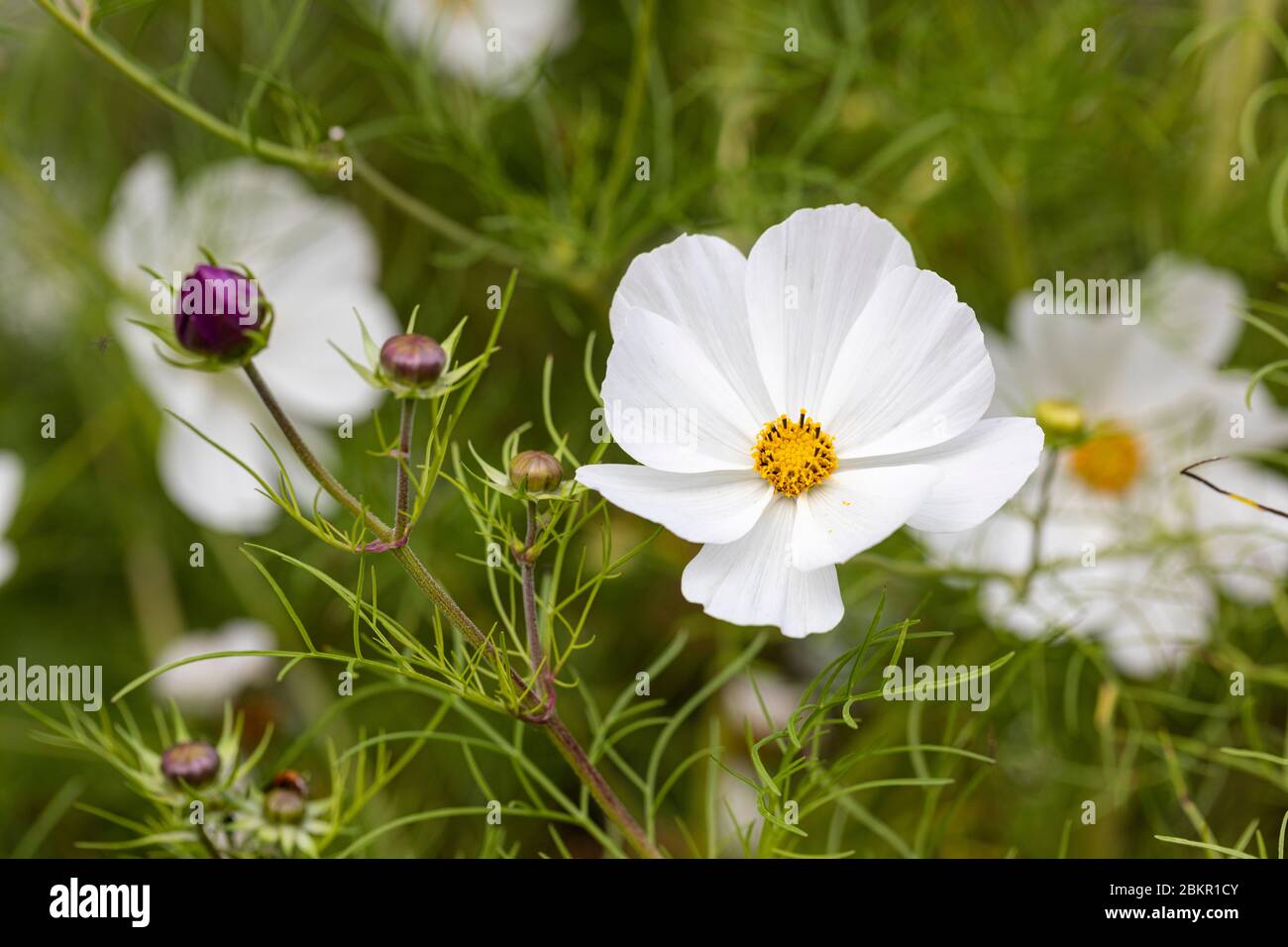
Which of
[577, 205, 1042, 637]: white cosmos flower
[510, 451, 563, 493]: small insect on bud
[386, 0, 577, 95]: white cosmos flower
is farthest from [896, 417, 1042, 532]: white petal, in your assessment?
[386, 0, 577, 95]: white cosmos flower

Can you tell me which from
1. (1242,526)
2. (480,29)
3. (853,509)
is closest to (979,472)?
(853,509)

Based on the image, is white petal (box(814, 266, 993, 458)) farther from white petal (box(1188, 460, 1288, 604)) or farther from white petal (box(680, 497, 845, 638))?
white petal (box(1188, 460, 1288, 604))

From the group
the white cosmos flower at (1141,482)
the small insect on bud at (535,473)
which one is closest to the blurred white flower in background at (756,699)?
the white cosmos flower at (1141,482)

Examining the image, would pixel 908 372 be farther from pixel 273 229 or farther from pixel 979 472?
pixel 273 229

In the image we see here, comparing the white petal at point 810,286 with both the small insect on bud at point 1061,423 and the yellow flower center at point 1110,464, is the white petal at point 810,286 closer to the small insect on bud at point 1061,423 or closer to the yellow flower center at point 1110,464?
the small insect on bud at point 1061,423

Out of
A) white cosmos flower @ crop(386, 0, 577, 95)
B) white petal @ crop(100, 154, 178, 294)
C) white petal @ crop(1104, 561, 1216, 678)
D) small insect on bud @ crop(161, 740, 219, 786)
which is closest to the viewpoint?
small insect on bud @ crop(161, 740, 219, 786)
